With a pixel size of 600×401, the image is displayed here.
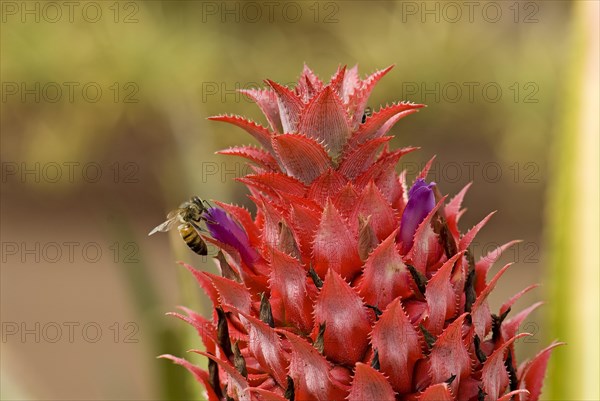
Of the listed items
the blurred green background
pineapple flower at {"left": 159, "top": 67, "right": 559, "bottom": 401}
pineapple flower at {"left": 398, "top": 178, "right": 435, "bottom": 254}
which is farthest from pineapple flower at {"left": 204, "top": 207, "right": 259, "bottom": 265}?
the blurred green background

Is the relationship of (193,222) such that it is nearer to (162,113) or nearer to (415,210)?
(415,210)

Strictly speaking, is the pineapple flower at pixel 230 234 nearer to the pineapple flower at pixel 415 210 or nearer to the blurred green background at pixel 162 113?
the pineapple flower at pixel 415 210

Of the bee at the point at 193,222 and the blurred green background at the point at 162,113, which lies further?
the blurred green background at the point at 162,113

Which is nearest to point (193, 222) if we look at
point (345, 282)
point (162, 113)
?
point (345, 282)


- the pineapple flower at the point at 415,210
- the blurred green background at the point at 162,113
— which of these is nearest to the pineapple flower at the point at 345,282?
the pineapple flower at the point at 415,210

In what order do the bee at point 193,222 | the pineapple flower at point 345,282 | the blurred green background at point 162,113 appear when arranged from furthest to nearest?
the blurred green background at point 162,113 < the bee at point 193,222 < the pineapple flower at point 345,282

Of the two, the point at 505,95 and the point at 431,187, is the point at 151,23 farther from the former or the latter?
the point at 431,187

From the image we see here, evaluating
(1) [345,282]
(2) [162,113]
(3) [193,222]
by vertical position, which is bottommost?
(1) [345,282]
